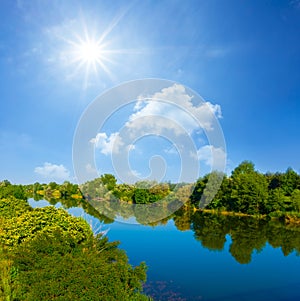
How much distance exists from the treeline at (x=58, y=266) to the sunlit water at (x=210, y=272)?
1967mm

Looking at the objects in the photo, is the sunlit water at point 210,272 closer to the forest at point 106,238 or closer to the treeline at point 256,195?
the forest at point 106,238

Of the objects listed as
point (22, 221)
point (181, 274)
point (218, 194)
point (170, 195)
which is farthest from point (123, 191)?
point (22, 221)

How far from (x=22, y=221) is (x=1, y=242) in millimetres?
784

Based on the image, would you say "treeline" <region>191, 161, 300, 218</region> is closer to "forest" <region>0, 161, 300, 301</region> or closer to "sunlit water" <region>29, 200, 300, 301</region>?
"forest" <region>0, 161, 300, 301</region>

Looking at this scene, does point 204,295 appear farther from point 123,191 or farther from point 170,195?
point 123,191

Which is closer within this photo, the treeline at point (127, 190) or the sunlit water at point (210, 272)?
the sunlit water at point (210, 272)

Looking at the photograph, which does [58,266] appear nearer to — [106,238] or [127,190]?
[106,238]

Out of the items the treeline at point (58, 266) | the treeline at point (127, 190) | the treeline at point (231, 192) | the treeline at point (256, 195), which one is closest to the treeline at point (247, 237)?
the treeline at point (256, 195)

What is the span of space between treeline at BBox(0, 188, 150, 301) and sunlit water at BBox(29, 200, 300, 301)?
197cm

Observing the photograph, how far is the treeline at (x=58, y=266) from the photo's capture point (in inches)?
206

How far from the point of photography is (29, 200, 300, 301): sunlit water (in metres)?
10.3

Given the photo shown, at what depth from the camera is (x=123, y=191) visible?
52531 millimetres

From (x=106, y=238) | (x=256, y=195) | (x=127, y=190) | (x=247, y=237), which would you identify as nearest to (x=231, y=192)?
(x=256, y=195)

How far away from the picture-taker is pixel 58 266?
5621 millimetres
